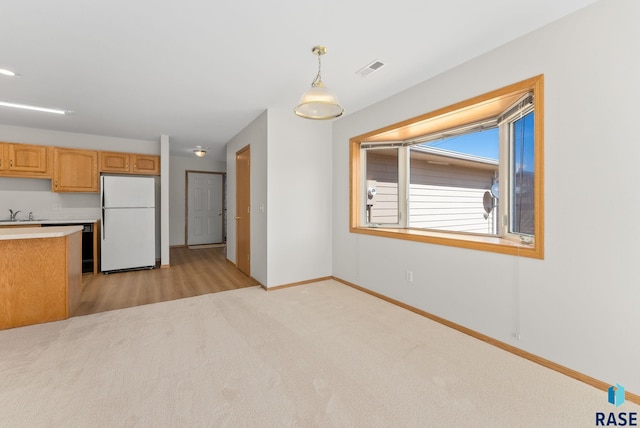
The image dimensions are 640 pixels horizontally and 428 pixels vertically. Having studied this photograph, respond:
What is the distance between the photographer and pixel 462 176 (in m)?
3.46

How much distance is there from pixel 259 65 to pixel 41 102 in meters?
3.14

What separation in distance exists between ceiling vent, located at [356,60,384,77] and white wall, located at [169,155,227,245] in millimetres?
5966

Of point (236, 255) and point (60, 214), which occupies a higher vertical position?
point (60, 214)

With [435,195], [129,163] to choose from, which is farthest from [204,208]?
[435,195]

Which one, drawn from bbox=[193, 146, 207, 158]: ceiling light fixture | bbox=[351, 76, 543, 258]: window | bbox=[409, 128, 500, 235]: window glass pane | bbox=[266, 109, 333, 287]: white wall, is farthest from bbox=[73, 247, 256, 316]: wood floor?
bbox=[409, 128, 500, 235]: window glass pane

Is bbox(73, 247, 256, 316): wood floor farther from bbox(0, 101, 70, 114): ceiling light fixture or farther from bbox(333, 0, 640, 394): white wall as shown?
bbox(333, 0, 640, 394): white wall

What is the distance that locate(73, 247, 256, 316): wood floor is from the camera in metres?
3.49

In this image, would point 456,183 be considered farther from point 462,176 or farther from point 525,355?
point 525,355

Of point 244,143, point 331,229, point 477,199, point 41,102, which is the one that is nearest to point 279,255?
point 331,229

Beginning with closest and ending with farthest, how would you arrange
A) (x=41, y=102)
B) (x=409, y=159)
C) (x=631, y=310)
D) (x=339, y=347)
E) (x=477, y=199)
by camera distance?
1. (x=631, y=310)
2. (x=339, y=347)
3. (x=477, y=199)
4. (x=41, y=102)
5. (x=409, y=159)

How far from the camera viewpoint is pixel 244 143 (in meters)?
4.84

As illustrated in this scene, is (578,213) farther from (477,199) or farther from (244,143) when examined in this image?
(244,143)

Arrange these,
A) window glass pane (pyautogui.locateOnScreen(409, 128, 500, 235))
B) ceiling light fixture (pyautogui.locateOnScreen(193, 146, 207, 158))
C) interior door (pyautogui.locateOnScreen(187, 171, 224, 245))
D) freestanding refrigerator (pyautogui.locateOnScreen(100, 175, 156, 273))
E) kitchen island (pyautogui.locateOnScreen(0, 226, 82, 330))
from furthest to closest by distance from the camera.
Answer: interior door (pyautogui.locateOnScreen(187, 171, 224, 245)) < ceiling light fixture (pyautogui.locateOnScreen(193, 146, 207, 158)) < freestanding refrigerator (pyautogui.locateOnScreen(100, 175, 156, 273)) < window glass pane (pyautogui.locateOnScreen(409, 128, 500, 235)) < kitchen island (pyautogui.locateOnScreen(0, 226, 82, 330))

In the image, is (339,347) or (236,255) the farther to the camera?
(236,255)
